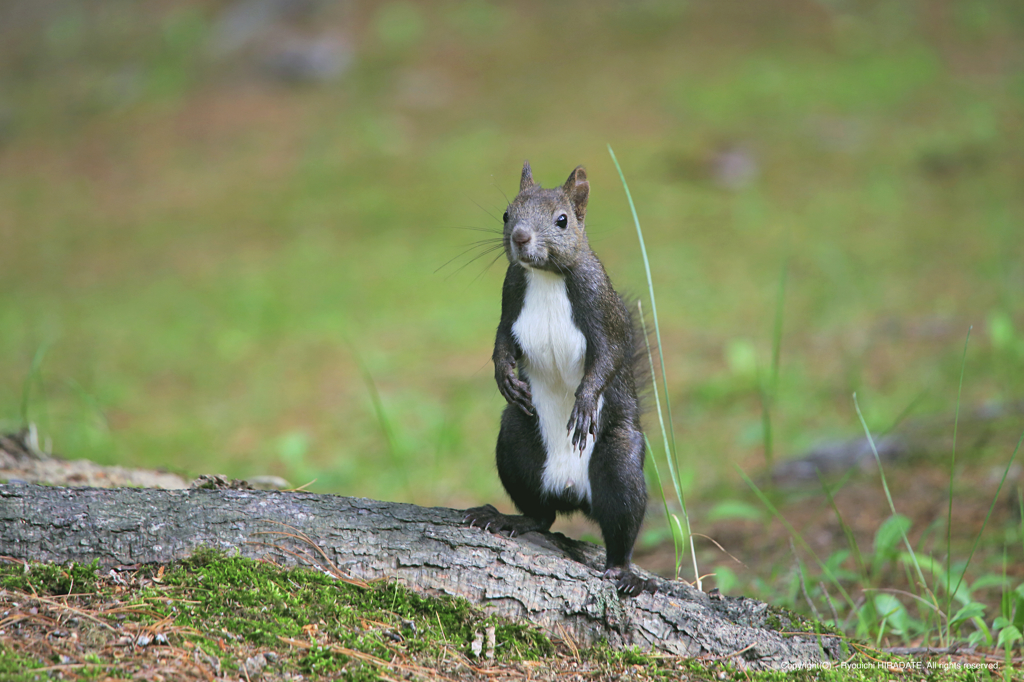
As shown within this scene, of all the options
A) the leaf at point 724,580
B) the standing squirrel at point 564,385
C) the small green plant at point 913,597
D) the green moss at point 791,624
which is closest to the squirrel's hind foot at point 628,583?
the standing squirrel at point 564,385

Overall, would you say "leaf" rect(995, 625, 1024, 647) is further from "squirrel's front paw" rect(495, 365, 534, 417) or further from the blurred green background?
the blurred green background

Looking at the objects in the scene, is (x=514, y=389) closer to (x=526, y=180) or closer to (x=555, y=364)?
(x=555, y=364)

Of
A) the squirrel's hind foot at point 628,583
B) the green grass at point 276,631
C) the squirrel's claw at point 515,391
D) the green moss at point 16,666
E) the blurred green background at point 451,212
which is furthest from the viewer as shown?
the blurred green background at point 451,212

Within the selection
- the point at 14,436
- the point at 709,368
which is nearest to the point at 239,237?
the point at 709,368

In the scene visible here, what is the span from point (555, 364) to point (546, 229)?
0.46m

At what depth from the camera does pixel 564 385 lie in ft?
9.08

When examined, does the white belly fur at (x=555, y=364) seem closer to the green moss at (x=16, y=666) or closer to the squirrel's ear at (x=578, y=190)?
the squirrel's ear at (x=578, y=190)

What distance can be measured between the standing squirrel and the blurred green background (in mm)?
711

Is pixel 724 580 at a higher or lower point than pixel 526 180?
lower

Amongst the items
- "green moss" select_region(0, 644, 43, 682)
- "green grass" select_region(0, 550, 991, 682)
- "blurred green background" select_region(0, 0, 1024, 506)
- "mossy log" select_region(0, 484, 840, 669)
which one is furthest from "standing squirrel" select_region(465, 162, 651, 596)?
"green moss" select_region(0, 644, 43, 682)

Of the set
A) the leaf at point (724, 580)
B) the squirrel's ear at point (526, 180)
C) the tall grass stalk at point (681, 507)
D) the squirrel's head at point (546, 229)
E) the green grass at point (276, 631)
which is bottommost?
the green grass at point (276, 631)

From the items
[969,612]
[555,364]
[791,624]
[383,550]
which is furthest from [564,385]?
[969,612]

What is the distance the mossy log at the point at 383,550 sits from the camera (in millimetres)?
2078

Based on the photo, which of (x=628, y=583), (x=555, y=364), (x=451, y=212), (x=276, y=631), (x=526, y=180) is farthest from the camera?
(x=451, y=212)
